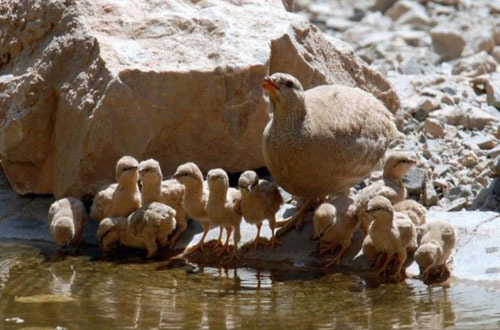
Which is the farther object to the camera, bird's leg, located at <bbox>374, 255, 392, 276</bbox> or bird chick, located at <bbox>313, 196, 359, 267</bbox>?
bird chick, located at <bbox>313, 196, 359, 267</bbox>

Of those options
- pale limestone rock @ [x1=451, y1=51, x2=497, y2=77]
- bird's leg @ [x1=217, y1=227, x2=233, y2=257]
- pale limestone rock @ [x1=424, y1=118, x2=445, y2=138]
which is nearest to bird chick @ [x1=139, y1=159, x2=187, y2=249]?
bird's leg @ [x1=217, y1=227, x2=233, y2=257]

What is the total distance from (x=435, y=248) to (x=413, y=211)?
868mm

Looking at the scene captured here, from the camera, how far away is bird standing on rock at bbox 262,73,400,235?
9945mm

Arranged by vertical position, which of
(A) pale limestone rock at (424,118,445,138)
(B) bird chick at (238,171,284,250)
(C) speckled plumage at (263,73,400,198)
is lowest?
(B) bird chick at (238,171,284,250)

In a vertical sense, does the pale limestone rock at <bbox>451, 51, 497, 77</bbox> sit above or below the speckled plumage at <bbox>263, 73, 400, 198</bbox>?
above

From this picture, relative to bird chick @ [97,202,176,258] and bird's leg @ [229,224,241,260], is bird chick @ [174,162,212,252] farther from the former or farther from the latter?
bird's leg @ [229,224,241,260]

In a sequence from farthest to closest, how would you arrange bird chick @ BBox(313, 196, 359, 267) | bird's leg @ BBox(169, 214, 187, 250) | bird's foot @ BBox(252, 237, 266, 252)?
bird's leg @ BBox(169, 214, 187, 250)
bird's foot @ BBox(252, 237, 266, 252)
bird chick @ BBox(313, 196, 359, 267)

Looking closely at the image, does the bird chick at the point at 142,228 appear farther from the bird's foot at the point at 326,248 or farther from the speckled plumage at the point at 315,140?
the bird's foot at the point at 326,248

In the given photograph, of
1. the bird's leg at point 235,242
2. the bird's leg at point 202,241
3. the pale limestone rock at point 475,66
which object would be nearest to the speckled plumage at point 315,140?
the bird's leg at point 235,242

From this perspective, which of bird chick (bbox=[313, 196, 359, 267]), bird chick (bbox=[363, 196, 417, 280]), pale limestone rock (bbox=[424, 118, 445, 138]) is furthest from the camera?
pale limestone rock (bbox=[424, 118, 445, 138])

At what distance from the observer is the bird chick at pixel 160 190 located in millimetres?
10320

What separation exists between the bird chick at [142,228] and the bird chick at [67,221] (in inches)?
9.1

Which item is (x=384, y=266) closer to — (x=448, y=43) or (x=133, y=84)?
(x=133, y=84)

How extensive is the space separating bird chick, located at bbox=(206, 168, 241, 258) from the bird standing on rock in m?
0.41
